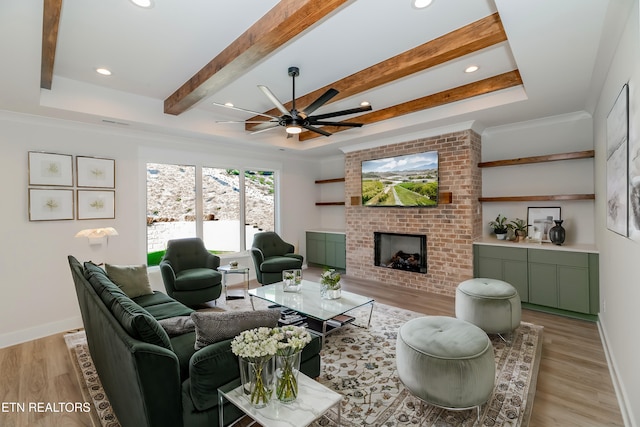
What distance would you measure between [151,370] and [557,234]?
455cm

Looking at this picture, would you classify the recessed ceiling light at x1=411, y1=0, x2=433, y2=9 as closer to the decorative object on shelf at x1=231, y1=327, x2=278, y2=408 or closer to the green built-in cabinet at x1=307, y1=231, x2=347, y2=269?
the decorative object on shelf at x1=231, y1=327, x2=278, y2=408

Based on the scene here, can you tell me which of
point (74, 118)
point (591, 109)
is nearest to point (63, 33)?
point (74, 118)

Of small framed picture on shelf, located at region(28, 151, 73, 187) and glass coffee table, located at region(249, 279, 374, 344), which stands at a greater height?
small framed picture on shelf, located at region(28, 151, 73, 187)

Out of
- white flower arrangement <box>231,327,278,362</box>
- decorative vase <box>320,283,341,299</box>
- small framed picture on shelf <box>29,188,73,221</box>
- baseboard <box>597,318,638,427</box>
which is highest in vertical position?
small framed picture on shelf <box>29,188,73,221</box>

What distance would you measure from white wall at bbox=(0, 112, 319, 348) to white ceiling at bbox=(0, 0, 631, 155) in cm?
29

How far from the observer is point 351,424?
1.93 metres

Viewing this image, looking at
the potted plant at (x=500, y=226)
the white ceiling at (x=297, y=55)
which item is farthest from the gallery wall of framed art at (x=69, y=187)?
the potted plant at (x=500, y=226)

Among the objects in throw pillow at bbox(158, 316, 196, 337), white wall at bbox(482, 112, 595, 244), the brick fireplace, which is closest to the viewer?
throw pillow at bbox(158, 316, 196, 337)

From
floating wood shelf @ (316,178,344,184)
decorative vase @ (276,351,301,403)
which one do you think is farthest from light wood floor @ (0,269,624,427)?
floating wood shelf @ (316,178,344,184)

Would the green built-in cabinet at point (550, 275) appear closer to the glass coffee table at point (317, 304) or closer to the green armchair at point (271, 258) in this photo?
the glass coffee table at point (317, 304)

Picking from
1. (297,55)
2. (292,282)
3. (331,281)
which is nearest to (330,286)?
(331,281)

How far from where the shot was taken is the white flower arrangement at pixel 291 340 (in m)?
1.50

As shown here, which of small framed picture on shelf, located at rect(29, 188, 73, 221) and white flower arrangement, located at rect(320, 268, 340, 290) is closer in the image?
white flower arrangement, located at rect(320, 268, 340, 290)

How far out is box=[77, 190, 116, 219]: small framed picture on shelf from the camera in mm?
3812
